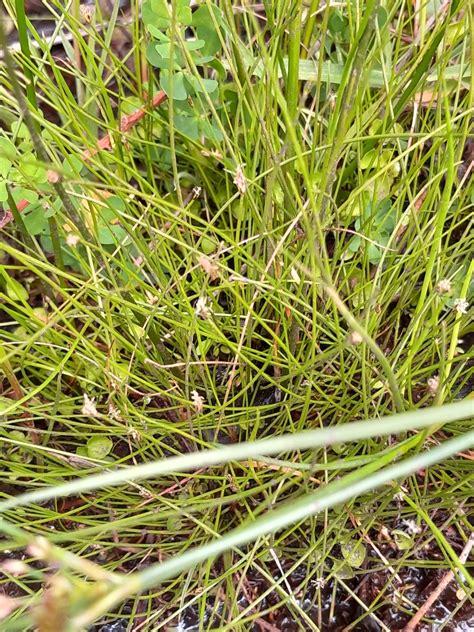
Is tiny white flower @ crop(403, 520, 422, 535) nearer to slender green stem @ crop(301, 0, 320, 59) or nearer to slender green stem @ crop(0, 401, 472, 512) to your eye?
slender green stem @ crop(0, 401, 472, 512)

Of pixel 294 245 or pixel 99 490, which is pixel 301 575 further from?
pixel 294 245

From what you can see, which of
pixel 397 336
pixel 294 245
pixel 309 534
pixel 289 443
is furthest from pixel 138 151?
pixel 289 443

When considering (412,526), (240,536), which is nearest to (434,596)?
(412,526)

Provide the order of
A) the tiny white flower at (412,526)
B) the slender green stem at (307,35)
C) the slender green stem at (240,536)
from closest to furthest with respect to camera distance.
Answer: the slender green stem at (240,536)
the tiny white flower at (412,526)
the slender green stem at (307,35)

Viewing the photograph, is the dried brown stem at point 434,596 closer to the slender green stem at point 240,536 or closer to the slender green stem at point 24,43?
the slender green stem at point 240,536

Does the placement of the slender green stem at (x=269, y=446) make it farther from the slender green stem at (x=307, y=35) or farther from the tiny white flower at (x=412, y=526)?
the slender green stem at (x=307, y=35)

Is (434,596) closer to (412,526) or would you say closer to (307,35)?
(412,526)

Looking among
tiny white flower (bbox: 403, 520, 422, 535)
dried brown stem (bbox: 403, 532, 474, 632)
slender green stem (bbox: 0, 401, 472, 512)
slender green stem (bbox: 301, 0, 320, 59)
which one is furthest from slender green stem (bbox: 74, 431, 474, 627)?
slender green stem (bbox: 301, 0, 320, 59)

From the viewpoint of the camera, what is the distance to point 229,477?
0.67 meters

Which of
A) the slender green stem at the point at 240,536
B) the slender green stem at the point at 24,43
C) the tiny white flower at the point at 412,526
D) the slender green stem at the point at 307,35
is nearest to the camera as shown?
the slender green stem at the point at 240,536

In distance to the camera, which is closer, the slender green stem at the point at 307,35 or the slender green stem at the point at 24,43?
the slender green stem at the point at 24,43

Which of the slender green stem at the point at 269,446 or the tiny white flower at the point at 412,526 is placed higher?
Result: the slender green stem at the point at 269,446

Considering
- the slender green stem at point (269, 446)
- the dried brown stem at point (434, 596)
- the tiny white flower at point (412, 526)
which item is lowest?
the dried brown stem at point (434, 596)

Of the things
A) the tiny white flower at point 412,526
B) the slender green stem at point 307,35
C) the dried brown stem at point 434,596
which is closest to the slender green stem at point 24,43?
the slender green stem at point 307,35
